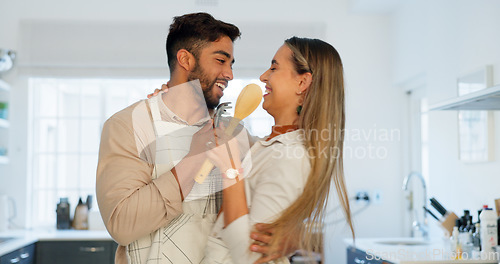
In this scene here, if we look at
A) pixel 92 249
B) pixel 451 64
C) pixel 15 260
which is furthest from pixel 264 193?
pixel 92 249

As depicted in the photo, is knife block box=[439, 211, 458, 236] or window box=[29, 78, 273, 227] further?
window box=[29, 78, 273, 227]

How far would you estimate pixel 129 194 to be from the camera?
136 centimetres

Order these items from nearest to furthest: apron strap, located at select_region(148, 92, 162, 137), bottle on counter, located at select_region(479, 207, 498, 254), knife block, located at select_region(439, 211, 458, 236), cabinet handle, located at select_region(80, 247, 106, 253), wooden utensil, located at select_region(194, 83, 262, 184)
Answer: wooden utensil, located at select_region(194, 83, 262, 184) → apron strap, located at select_region(148, 92, 162, 137) → bottle on counter, located at select_region(479, 207, 498, 254) → knife block, located at select_region(439, 211, 458, 236) → cabinet handle, located at select_region(80, 247, 106, 253)

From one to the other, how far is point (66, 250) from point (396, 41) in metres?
2.92

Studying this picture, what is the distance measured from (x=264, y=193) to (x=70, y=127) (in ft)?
12.2

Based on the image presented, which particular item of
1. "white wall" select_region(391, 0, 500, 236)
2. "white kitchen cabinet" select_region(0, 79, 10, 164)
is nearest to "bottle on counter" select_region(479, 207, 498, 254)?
"white wall" select_region(391, 0, 500, 236)

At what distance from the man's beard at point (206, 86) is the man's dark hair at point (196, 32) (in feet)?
0.18

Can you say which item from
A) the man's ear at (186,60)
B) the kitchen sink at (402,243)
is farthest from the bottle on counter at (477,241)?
the man's ear at (186,60)

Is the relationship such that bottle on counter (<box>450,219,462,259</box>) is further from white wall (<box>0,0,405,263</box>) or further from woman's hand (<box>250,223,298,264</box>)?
woman's hand (<box>250,223,298,264</box>)

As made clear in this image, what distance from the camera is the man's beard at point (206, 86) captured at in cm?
165

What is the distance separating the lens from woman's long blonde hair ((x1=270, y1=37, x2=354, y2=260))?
1336 mm

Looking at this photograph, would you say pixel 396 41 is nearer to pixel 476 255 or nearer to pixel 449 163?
pixel 449 163

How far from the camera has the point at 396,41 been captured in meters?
4.34

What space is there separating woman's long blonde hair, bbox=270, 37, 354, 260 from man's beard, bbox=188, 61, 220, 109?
29 cm
